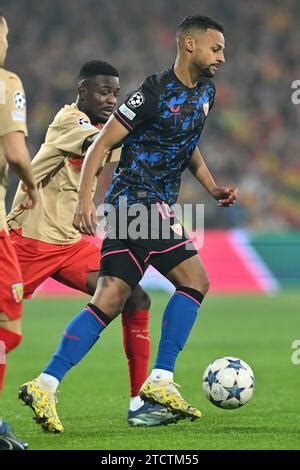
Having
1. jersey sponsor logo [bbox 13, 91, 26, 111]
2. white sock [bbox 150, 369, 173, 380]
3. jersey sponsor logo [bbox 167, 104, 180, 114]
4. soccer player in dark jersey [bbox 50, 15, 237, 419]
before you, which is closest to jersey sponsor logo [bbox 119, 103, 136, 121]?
soccer player in dark jersey [bbox 50, 15, 237, 419]

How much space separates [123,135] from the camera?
535 centimetres

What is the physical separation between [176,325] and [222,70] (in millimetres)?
17910

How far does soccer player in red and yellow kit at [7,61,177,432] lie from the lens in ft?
19.0

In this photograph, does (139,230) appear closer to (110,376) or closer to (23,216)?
(23,216)

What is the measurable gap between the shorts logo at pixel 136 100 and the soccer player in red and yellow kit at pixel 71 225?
1.30 ft

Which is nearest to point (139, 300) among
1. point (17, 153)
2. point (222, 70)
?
point (17, 153)

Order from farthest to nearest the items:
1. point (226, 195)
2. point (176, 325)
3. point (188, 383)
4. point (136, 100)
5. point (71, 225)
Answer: point (188, 383) → point (71, 225) → point (226, 195) → point (176, 325) → point (136, 100)

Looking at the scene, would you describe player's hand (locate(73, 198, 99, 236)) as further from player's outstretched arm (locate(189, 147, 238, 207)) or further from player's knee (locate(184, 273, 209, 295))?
player's outstretched arm (locate(189, 147, 238, 207))

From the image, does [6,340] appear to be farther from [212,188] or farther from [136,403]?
[212,188]

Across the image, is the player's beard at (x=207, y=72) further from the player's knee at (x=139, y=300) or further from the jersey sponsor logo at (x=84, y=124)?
the player's knee at (x=139, y=300)

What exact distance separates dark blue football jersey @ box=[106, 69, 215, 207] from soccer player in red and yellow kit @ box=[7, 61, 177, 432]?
0.94 feet

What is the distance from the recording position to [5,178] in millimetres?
4570

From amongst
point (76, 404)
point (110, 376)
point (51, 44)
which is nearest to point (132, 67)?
point (51, 44)

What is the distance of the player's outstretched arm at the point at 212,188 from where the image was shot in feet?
19.8
